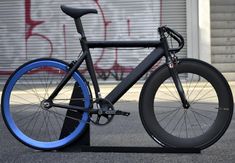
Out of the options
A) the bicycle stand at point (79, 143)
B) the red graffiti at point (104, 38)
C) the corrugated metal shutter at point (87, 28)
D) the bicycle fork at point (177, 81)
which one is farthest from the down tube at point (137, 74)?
the red graffiti at point (104, 38)

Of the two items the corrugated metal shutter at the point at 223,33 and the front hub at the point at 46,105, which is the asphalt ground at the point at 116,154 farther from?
the corrugated metal shutter at the point at 223,33

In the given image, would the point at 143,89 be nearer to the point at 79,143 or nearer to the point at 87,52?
the point at 87,52

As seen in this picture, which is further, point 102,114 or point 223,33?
point 223,33

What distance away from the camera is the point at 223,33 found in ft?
46.5

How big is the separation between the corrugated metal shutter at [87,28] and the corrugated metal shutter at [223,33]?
3.06ft

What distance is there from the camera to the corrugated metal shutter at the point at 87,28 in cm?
1412

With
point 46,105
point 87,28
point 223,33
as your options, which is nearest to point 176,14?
point 223,33

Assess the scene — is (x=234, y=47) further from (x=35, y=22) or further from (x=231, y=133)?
(x=231, y=133)

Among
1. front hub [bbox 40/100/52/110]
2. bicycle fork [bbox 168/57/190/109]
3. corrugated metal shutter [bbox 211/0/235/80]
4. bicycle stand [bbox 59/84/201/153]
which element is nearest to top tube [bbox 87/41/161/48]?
bicycle fork [bbox 168/57/190/109]

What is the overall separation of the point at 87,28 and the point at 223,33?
12.9 ft

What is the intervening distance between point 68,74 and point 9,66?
10.5 metres

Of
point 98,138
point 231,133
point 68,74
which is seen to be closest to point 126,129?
point 98,138

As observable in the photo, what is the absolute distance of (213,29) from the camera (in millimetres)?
14234

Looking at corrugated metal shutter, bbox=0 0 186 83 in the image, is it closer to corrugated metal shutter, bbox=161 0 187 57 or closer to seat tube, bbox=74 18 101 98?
corrugated metal shutter, bbox=161 0 187 57
